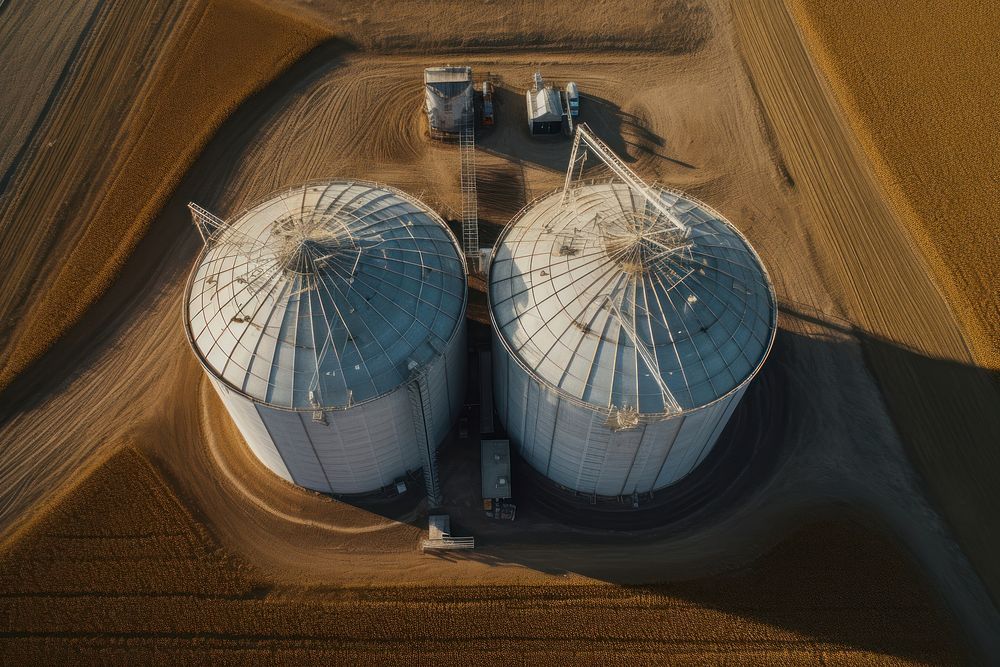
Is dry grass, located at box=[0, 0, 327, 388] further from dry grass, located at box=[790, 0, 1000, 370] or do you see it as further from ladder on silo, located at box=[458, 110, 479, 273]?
dry grass, located at box=[790, 0, 1000, 370]

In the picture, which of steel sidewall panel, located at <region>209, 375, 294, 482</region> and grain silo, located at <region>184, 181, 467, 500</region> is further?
steel sidewall panel, located at <region>209, 375, 294, 482</region>

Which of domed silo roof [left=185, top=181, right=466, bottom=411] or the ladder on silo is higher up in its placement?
the ladder on silo

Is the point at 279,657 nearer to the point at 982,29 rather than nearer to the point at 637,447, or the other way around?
the point at 637,447

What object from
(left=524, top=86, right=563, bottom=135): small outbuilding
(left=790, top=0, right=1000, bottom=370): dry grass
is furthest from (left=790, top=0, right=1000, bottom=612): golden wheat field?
(left=524, top=86, right=563, bottom=135): small outbuilding

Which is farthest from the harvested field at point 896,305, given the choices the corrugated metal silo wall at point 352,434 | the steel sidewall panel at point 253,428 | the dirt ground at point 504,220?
the steel sidewall panel at point 253,428

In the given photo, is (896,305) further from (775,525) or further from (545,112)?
(545,112)

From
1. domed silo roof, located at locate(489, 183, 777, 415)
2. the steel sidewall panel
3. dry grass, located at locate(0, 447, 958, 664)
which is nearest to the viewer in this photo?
domed silo roof, located at locate(489, 183, 777, 415)

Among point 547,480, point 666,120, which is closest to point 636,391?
point 547,480
